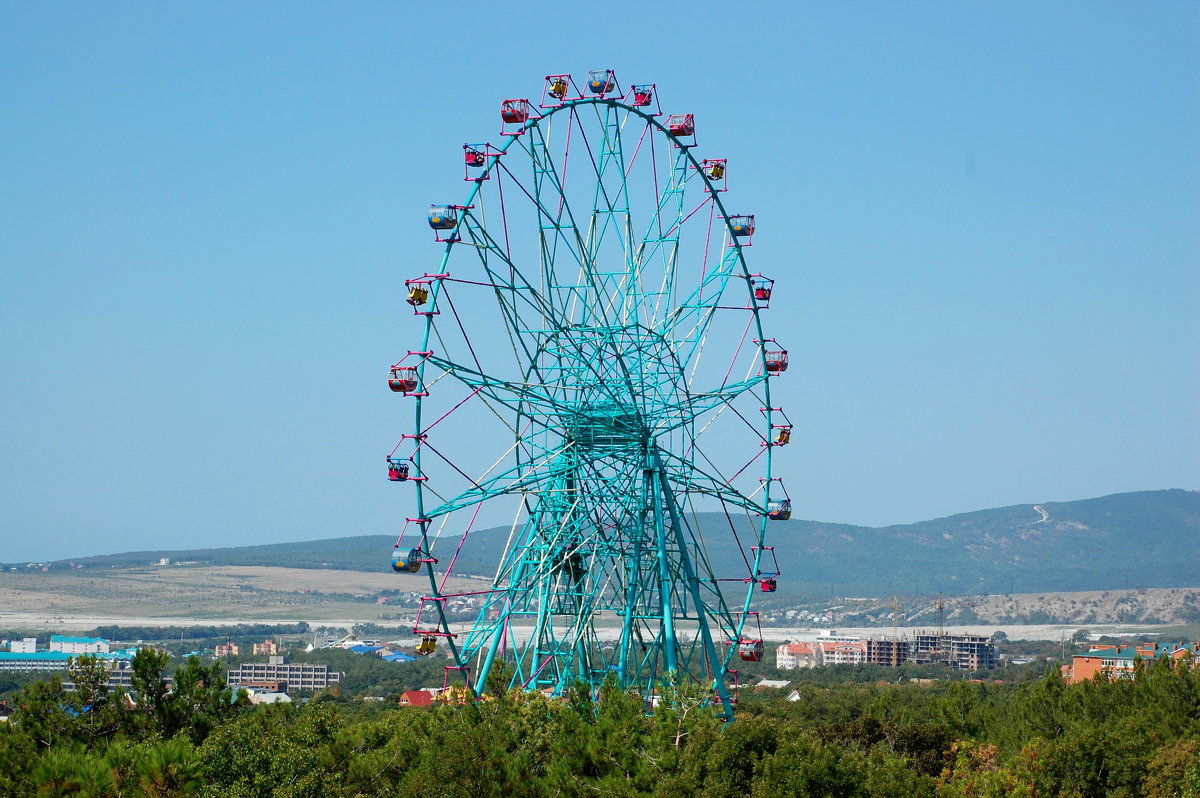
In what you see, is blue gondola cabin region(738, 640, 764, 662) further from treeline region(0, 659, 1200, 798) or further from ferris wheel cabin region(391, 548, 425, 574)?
ferris wheel cabin region(391, 548, 425, 574)

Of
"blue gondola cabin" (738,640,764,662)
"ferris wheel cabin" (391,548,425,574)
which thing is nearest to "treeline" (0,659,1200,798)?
"ferris wheel cabin" (391,548,425,574)

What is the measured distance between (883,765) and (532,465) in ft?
56.2

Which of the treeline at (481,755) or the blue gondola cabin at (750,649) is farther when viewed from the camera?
the blue gondola cabin at (750,649)

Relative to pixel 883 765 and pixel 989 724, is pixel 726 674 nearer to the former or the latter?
pixel 883 765

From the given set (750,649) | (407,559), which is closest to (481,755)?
(407,559)

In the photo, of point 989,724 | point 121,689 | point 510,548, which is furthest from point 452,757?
point 989,724

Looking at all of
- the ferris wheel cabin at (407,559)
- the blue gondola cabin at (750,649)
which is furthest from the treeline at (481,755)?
the blue gondola cabin at (750,649)

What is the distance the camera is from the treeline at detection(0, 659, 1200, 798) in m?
34.2

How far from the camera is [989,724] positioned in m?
82.0

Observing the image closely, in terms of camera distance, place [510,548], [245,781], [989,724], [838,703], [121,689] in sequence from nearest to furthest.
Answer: [245,781], [121,689], [510,548], [989,724], [838,703]

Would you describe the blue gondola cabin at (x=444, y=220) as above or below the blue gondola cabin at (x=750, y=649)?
above

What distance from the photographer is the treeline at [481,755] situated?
34219 mm

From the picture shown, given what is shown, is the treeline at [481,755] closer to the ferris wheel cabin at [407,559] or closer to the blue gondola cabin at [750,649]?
the ferris wheel cabin at [407,559]

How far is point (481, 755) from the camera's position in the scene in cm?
3994
